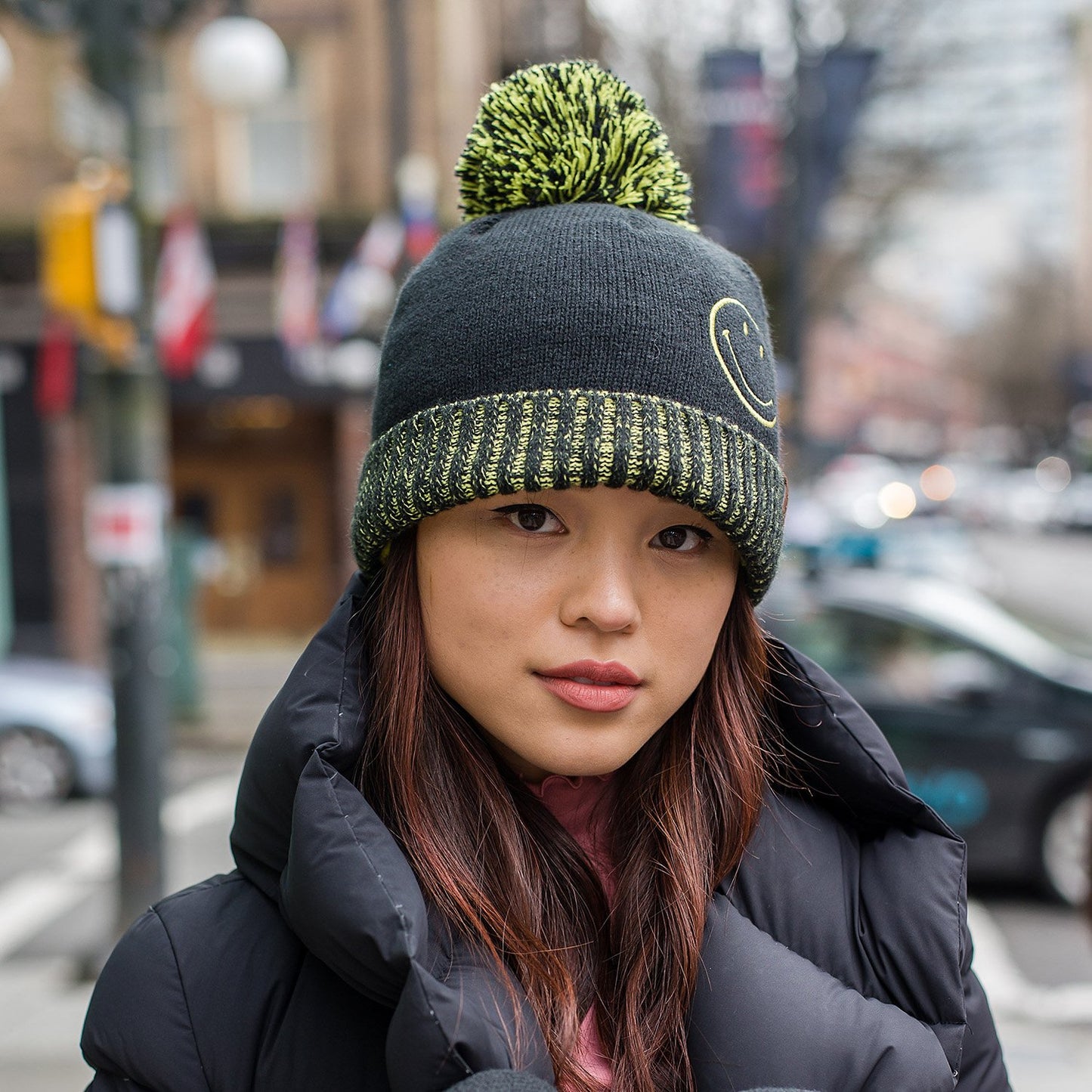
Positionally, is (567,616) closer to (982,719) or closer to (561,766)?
(561,766)

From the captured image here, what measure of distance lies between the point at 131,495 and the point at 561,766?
432 centimetres

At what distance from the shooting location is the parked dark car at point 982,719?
5832 millimetres

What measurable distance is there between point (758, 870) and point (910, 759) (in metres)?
4.77

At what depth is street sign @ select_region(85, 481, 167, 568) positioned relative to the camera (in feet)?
17.1

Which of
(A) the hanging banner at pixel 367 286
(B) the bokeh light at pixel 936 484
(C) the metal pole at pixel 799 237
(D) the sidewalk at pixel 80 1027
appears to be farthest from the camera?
(B) the bokeh light at pixel 936 484

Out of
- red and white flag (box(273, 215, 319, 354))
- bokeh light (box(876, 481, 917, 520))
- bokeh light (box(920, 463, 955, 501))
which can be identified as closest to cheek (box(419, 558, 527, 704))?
red and white flag (box(273, 215, 319, 354))

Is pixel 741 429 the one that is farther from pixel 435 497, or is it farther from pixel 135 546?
pixel 135 546

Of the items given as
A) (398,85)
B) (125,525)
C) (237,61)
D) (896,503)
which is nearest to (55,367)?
(398,85)

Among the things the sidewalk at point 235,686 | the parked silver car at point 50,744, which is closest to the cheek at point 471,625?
the parked silver car at point 50,744

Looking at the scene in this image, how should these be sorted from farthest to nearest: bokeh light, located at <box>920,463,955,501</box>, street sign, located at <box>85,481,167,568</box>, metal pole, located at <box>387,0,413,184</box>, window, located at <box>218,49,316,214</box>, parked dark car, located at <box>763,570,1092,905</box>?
bokeh light, located at <box>920,463,955,501</box>
window, located at <box>218,49,316,214</box>
metal pole, located at <box>387,0,413,184</box>
parked dark car, located at <box>763,570,1092,905</box>
street sign, located at <box>85,481,167,568</box>

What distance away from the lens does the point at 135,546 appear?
5223 mm

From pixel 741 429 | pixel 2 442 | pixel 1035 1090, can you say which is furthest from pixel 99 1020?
pixel 2 442

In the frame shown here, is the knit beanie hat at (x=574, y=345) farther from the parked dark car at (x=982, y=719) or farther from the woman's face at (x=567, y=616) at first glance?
the parked dark car at (x=982, y=719)

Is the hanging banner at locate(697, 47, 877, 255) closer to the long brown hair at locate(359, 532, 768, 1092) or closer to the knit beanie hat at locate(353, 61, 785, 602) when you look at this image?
the knit beanie hat at locate(353, 61, 785, 602)
